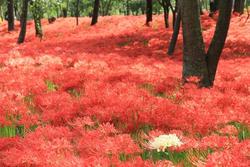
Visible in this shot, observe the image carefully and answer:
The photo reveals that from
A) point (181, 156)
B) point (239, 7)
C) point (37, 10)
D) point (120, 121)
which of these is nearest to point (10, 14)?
point (37, 10)

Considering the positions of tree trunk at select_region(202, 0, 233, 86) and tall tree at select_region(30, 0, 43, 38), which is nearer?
tree trunk at select_region(202, 0, 233, 86)

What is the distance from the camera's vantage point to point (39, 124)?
6.66m

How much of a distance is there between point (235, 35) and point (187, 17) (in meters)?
14.4

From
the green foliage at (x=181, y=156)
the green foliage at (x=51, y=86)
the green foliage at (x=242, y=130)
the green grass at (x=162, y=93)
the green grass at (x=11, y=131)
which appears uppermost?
the green foliage at (x=181, y=156)

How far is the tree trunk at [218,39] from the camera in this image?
9289 millimetres

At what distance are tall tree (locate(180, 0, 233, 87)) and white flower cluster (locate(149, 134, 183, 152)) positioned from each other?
15.4ft

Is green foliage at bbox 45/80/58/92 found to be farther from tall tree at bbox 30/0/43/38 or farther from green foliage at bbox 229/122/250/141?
tall tree at bbox 30/0/43/38

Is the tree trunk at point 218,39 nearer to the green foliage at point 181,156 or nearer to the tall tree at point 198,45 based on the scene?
the tall tree at point 198,45

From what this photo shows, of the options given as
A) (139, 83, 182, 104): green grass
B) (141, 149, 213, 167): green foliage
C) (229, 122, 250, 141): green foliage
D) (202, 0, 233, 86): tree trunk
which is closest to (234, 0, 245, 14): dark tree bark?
(202, 0, 233, 86): tree trunk

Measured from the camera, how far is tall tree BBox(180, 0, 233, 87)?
31.1ft

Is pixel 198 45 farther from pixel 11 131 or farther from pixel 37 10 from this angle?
pixel 37 10

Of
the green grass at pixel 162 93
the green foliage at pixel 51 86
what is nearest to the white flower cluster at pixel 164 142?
the green grass at pixel 162 93

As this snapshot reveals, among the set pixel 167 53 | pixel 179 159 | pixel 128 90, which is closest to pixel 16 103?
pixel 128 90

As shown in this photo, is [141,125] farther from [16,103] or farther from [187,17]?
[187,17]
